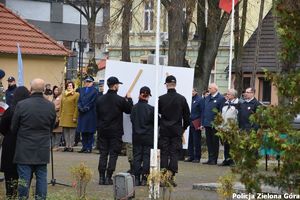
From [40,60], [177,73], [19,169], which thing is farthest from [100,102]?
[40,60]

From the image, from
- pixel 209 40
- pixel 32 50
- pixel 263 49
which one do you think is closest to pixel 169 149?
pixel 32 50

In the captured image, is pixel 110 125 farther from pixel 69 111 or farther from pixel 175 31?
pixel 175 31

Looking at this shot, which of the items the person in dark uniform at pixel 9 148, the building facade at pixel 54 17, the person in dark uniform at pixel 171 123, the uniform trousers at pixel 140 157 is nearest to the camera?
the person in dark uniform at pixel 9 148

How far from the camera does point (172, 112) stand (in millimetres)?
15539

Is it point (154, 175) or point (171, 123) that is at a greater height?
point (171, 123)

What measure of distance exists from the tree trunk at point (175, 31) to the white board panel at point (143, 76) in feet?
37.3

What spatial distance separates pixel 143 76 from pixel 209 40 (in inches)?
653

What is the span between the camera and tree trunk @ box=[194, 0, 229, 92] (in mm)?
31578

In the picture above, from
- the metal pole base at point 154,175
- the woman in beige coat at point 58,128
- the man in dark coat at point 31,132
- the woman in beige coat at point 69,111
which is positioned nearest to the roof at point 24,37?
the woman in beige coat at point 58,128

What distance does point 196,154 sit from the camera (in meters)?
21.4

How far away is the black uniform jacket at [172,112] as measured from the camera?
15492 mm

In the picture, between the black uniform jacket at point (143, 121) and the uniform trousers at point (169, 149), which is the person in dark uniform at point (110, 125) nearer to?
the black uniform jacket at point (143, 121)

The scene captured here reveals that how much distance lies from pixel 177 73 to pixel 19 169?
15.5ft

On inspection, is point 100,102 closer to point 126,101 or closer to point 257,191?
point 126,101
